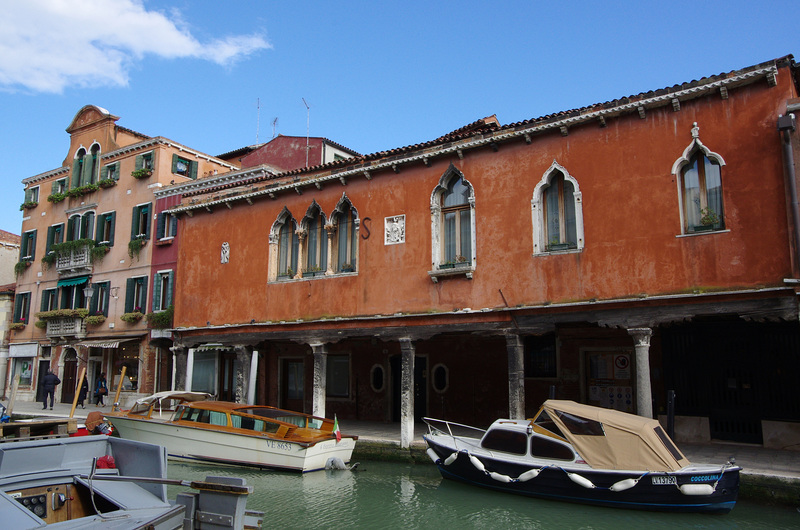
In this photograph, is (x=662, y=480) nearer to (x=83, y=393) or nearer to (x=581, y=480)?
(x=581, y=480)

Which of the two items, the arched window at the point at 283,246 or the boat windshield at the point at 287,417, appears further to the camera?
the arched window at the point at 283,246

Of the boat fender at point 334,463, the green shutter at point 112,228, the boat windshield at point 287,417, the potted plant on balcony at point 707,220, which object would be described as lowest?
the boat fender at point 334,463

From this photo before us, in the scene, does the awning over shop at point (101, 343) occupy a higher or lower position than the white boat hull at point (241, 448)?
higher

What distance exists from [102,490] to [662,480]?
7500mm

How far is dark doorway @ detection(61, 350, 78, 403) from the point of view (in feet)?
85.6

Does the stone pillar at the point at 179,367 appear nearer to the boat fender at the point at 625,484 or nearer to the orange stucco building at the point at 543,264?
the orange stucco building at the point at 543,264

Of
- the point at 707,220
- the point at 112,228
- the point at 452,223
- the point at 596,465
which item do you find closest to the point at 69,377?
the point at 112,228

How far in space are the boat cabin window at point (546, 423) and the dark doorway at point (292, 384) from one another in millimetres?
10817

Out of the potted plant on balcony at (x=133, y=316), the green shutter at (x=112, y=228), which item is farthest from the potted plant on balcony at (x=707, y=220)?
the green shutter at (x=112, y=228)

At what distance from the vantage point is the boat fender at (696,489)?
889cm

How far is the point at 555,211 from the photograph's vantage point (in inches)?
497

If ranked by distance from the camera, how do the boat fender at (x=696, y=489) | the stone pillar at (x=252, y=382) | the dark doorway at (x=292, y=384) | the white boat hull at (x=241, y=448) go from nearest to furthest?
the boat fender at (x=696, y=489) < the white boat hull at (x=241, y=448) < the stone pillar at (x=252, y=382) < the dark doorway at (x=292, y=384)

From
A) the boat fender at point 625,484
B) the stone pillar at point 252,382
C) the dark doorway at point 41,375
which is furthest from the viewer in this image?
the dark doorway at point 41,375

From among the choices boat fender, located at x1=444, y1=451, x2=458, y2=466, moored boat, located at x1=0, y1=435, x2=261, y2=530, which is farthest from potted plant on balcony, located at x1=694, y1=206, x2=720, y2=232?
moored boat, located at x1=0, y1=435, x2=261, y2=530
